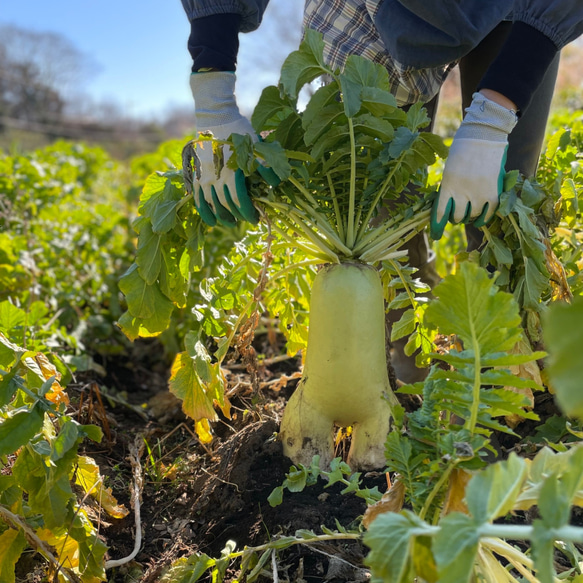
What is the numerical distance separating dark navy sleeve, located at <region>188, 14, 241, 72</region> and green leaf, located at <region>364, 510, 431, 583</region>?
1.47m

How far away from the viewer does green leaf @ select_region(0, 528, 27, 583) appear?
1.20 meters

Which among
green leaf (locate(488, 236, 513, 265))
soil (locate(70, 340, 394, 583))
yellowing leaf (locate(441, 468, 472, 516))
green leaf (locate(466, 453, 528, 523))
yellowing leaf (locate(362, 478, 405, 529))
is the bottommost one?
soil (locate(70, 340, 394, 583))

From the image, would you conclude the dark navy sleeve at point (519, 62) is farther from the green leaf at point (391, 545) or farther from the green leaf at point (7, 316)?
the green leaf at point (7, 316)

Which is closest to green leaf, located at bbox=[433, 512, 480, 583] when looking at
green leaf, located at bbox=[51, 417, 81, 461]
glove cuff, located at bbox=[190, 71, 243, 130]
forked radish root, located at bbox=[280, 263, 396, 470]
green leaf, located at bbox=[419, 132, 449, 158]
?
green leaf, located at bbox=[51, 417, 81, 461]

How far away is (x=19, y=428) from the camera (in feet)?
3.58

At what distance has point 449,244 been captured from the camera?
3354mm

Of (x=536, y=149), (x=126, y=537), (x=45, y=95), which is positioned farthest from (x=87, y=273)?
(x=45, y=95)

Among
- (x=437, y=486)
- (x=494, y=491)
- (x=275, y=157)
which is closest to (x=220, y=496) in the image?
(x=437, y=486)

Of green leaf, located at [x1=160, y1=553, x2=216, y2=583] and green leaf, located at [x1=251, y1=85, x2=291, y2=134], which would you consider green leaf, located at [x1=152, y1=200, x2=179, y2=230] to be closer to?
green leaf, located at [x1=251, y1=85, x2=291, y2=134]

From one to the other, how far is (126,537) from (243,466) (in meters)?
0.35

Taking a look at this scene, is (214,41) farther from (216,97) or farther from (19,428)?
(19,428)

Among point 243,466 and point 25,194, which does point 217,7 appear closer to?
point 243,466

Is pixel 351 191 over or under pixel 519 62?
under

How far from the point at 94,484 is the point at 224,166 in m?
0.88
